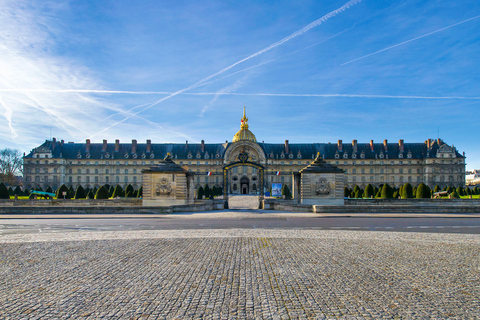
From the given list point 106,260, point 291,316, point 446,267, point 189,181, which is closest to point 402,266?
point 446,267

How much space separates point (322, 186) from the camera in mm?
23625

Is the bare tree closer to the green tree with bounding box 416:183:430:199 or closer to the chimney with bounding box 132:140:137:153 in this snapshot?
the chimney with bounding box 132:140:137:153

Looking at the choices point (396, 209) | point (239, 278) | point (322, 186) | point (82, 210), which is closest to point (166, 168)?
point (82, 210)

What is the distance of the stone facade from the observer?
8019 centimetres

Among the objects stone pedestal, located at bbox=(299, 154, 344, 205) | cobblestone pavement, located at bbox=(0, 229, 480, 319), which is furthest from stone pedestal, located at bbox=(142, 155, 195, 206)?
cobblestone pavement, located at bbox=(0, 229, 480, 319)

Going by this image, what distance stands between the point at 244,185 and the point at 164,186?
5925 cm

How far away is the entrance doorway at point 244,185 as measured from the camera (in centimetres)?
8162

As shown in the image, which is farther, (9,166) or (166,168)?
(9,166)

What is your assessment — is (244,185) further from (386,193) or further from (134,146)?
(386,193)

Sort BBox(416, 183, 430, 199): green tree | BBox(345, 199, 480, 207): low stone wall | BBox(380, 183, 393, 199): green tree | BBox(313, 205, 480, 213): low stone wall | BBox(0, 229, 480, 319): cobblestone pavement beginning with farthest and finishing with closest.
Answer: BBox(380, 183, 393, 199): green tree, BBox(416, 183, 430, 199): green tree, BBox(345, 199, 480, 207): low stone wall, BBox(313, 205, 480, 213): low stone wall, BBox(0, 229, 480, 319): cobblestone pavement

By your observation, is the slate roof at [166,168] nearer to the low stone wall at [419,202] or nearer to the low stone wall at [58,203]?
the low stone wall at [58,203]

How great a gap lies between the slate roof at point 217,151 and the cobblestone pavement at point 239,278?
74.3 meters

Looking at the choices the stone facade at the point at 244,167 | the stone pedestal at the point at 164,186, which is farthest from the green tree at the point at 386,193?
the stone facade at the point at 244,167

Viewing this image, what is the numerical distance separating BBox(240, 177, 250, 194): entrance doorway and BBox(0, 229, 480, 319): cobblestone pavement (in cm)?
7145
